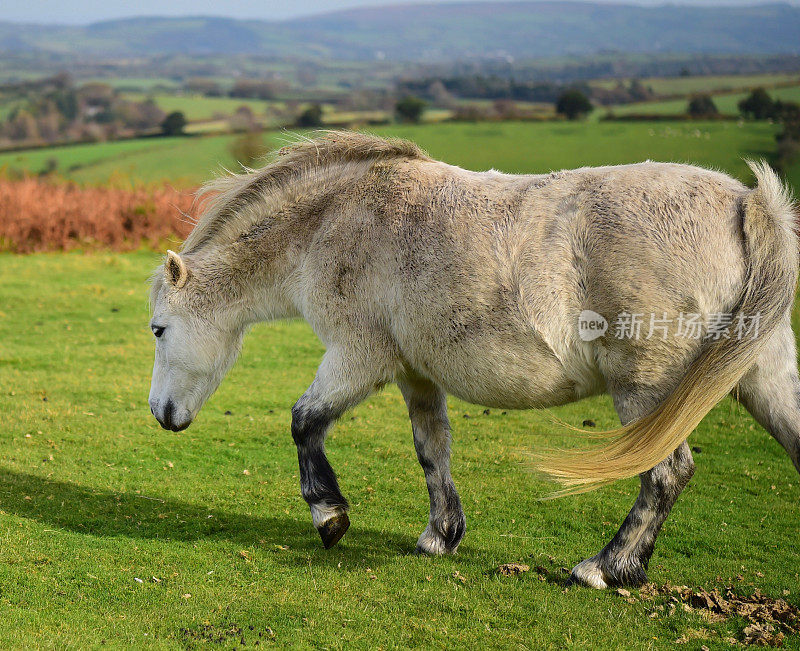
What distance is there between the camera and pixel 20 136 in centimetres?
3991

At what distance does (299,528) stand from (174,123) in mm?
34938

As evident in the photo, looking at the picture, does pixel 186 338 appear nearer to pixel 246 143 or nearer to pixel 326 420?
pixel 326 420

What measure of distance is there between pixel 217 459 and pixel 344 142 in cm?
303

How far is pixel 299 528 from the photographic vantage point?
511 cm

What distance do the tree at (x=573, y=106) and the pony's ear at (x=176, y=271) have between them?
96.5ft

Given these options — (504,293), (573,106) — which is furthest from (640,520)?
(573,106)

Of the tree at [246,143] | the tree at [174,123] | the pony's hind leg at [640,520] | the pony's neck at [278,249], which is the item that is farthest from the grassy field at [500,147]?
the pony's hind leg at [640,520]

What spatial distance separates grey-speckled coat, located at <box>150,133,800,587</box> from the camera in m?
3.74

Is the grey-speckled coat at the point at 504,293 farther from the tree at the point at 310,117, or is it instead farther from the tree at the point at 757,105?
the tree at the point at 310,117

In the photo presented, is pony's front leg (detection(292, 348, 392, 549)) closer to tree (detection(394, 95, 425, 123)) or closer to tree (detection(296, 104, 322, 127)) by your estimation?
tree (detection(296, 104, 322, 127))

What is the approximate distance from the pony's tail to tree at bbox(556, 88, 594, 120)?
29.6 metres

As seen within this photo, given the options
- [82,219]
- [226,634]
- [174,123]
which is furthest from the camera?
[174,123]

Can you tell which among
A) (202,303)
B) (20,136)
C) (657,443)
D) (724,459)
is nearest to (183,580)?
(202,303)

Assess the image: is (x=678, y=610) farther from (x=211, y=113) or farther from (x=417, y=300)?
(x=211, y=113)
